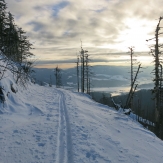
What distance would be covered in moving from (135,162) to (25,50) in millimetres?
40195

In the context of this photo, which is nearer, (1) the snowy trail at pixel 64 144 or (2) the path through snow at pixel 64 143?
(1) the snowy trail at pixel 64 144

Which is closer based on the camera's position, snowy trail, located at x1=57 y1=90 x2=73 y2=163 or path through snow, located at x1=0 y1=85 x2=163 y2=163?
snowy trail, located at x1=57 y1=90 x2=73 y2=163

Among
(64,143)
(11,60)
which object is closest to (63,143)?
(64,143)

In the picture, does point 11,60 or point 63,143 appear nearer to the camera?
point 63,143

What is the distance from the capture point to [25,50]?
42.0 metres

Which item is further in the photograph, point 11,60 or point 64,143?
point 11,60

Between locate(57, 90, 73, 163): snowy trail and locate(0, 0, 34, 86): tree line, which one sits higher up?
locate(0, 0, 34, 86): tree line

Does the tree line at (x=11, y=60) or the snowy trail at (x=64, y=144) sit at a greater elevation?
the tree line at (x=11, y=60)

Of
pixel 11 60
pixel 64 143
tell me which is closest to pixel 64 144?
pixel 64 143

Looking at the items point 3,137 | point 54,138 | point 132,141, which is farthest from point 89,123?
point 3,137

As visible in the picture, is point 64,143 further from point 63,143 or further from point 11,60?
point 11,60

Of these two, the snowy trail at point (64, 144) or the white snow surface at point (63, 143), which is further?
the white snow surface at point (63, 143)

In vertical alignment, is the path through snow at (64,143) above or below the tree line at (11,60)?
below

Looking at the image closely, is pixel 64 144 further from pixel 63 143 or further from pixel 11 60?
pixel 11 60
